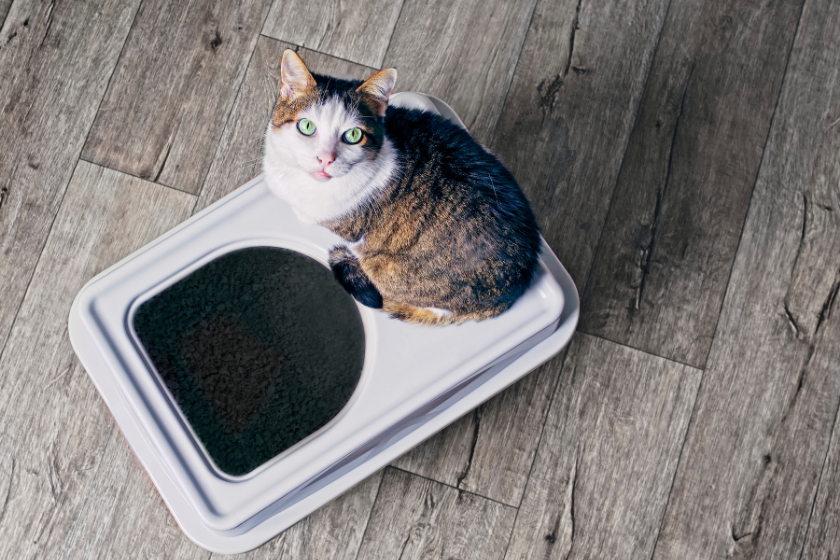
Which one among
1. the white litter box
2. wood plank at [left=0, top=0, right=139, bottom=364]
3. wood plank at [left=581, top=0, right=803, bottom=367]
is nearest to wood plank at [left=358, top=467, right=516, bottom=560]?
the white litter box

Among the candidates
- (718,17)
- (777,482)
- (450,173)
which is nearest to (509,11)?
(718,17)

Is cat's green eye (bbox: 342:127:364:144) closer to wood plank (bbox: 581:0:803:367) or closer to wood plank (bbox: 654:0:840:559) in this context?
wood plank (bbox: 581:0:803:367)

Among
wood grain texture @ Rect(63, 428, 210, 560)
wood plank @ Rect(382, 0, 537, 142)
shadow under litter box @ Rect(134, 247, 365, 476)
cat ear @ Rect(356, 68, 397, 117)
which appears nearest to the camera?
cat ear @ Rect(356, 68, 397, 117)

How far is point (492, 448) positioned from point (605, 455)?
189 millimetres

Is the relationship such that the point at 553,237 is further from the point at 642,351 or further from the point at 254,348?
the point at 254,348

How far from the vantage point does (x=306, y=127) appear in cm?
61

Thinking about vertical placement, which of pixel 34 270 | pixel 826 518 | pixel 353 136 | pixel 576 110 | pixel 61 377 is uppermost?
pixel 353 136

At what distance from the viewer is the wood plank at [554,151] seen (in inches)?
39.3

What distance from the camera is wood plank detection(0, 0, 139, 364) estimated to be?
1.02 meters

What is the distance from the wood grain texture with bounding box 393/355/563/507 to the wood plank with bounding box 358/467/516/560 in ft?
0.06

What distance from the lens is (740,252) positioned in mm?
1046

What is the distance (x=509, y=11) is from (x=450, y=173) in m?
0.58

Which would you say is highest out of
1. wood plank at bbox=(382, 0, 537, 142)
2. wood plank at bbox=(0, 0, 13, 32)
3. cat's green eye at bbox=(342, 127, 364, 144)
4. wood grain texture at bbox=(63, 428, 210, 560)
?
cat's green eye at bbox=(342, 127, 364, 144)

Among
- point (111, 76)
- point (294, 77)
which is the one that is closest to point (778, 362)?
point (294, 77)
